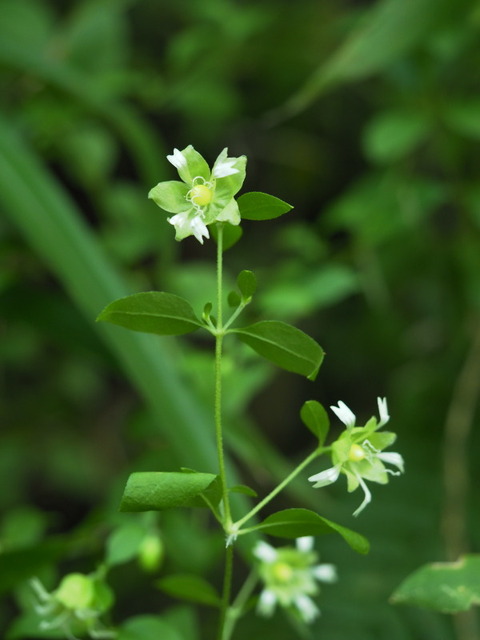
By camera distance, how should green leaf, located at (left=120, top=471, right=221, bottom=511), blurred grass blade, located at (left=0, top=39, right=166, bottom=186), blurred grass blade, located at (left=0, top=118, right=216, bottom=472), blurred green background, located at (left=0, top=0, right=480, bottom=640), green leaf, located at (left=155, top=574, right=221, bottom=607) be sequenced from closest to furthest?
1. green leaf, located at (left=120, top=471, right=221, bottom=511)
2. green leaf, located at (left=155, top=574, right=221, bottom=607)
3. blurred grass blade, located at (left=0, top=118, right=216, bottom=472)
4. blurred green background, located at (left=0, top=0, right=480, bottom=640)
5. blurred grass blade, located at (left=0, top=39, right=166, bottom=186)

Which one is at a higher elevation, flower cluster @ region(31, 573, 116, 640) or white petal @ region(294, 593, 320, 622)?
white petal @ region(294, 593, 320, 622)

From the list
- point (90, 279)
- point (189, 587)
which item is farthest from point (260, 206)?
point (90, 279)

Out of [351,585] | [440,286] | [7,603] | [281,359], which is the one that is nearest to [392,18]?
[440,286]

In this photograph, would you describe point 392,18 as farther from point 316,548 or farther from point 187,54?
point 316,548

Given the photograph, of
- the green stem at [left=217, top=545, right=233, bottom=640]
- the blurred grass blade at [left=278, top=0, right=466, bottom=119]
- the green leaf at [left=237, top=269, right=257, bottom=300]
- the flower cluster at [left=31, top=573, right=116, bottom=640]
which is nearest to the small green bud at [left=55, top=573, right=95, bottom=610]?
the flower cluster at [left=31, top=573, right=116, bottom=640]

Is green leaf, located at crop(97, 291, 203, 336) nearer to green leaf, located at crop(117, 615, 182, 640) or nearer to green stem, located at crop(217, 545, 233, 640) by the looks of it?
green stem, located at crop(217, 545, 233, 640)

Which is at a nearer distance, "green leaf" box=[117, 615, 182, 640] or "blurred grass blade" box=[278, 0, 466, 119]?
"green leaf" box=[117, 615, 182, 640]

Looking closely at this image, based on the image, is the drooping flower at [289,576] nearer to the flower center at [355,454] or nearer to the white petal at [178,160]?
the flower center at [355,454]
